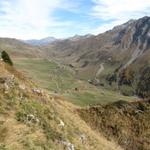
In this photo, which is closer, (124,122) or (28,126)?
(28,126)

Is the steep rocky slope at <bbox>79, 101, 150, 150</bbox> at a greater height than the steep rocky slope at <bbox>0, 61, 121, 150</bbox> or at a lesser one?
lesser

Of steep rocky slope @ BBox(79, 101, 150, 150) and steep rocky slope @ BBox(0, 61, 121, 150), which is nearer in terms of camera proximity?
steep rocky slope @ BBox(0, 61, 121, 150)

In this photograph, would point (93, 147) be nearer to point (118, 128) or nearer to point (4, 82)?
point (4, 82)

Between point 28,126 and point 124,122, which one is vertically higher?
point 28,126

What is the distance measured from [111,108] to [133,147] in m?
8.57

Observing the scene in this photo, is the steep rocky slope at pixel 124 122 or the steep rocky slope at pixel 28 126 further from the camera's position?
the steep rocky slope at pixel 124 122

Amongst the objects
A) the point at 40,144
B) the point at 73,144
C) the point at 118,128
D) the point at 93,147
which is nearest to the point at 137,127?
the point at 118,128

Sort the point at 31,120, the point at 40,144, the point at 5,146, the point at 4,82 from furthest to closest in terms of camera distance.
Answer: the point at 4,82 → the point at 31,120 → the point at 40,144 → the point at 5,146

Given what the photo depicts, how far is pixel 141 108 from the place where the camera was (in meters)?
56.3

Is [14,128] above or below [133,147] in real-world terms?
above

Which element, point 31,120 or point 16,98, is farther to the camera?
point 16,98

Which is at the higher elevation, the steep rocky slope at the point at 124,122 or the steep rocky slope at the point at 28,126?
the steep rocky slope at the point at 28,126

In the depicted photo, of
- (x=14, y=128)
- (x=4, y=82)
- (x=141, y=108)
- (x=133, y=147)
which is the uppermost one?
(x=4, y=82)

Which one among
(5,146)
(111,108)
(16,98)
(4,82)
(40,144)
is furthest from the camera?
(111,108)
